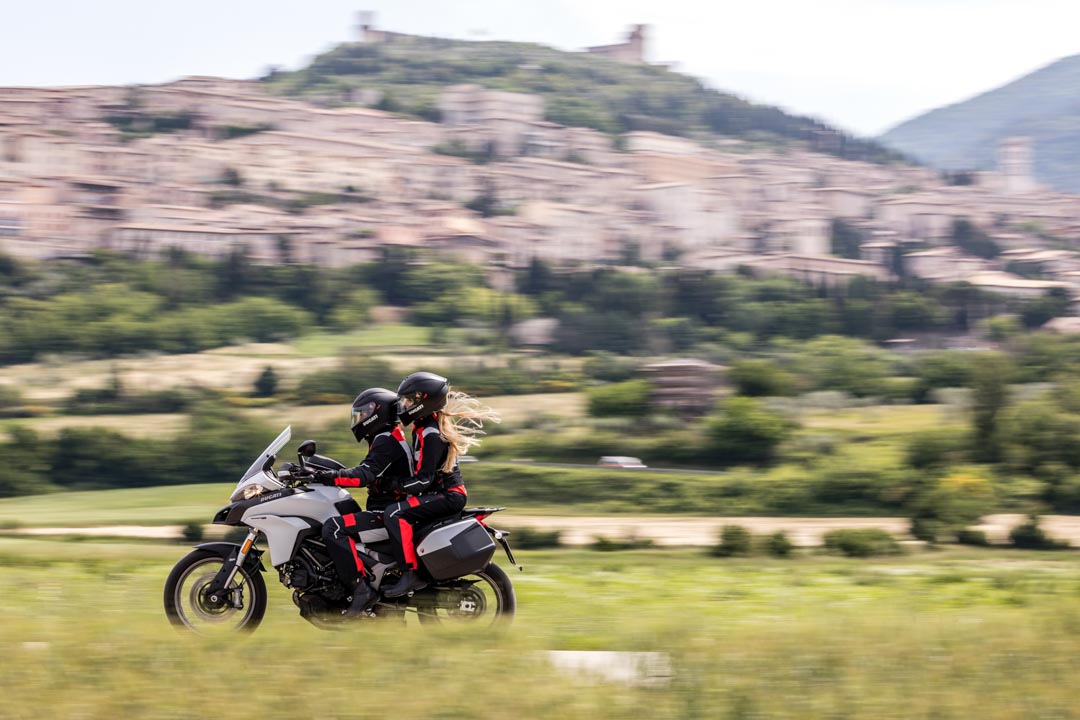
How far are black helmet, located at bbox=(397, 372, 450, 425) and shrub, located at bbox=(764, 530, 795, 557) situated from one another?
81.5 ft

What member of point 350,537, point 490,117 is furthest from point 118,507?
point 490,117

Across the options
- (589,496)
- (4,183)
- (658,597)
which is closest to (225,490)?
(589,496)

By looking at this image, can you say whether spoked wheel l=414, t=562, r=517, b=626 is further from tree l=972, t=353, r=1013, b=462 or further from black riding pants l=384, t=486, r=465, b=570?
tree l=972, t=353, r=1013, b=462

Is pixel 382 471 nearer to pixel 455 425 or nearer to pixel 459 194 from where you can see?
pixel 455 425

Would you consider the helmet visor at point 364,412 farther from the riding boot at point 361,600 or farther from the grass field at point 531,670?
the grass field at point 531,670

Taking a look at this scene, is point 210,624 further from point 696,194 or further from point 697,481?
point 696,194

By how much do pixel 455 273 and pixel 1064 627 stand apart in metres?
95.1

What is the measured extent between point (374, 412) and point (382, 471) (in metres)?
0.34

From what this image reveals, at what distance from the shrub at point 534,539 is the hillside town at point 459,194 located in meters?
73.9

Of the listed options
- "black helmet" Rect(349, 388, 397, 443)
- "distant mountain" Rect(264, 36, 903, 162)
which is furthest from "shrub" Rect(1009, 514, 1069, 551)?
"distant mountain" Rect(264, 36, 903, 162)

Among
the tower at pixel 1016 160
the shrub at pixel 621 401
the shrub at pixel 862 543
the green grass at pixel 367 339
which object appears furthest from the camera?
the tower at pixel 1016 160

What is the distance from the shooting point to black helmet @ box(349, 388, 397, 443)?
23.0 ft

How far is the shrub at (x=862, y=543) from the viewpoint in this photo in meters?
32.5

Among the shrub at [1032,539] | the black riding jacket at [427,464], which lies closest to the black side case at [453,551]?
the black riding jacket at [427,464]
